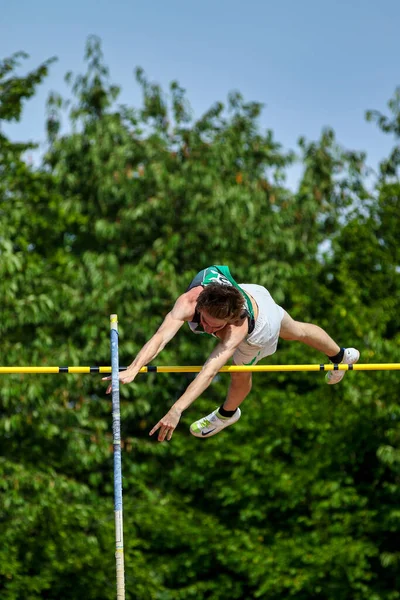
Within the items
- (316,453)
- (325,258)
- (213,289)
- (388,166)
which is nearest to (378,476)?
(316,453)

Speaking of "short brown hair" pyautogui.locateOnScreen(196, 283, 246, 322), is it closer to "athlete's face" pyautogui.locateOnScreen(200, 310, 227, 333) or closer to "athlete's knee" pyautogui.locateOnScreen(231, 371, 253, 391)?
"athlete's face" pyautogui.locateOnScreen(200, 310, 227, 333)

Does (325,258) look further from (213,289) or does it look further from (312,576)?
(213,289)

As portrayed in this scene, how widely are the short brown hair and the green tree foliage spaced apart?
29.3ft

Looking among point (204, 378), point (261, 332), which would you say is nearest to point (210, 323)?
point (204, 378)

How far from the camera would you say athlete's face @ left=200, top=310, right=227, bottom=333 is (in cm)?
761

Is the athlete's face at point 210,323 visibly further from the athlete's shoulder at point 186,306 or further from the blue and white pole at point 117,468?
the blue and white pole at point 117,468

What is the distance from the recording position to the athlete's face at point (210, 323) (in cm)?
761

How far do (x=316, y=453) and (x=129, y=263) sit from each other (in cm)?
501

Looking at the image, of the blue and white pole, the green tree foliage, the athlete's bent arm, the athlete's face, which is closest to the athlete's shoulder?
the athlete's face

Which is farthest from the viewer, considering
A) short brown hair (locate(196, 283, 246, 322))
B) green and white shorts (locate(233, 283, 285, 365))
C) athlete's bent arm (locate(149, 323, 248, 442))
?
green and white shorts (locate(233, 283, 285, 365))

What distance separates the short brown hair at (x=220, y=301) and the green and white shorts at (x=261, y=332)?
45cm

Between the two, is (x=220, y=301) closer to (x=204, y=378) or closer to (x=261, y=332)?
(x=204, y=378)

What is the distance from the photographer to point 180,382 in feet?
67.3

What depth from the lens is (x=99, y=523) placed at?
1883 centimetres
